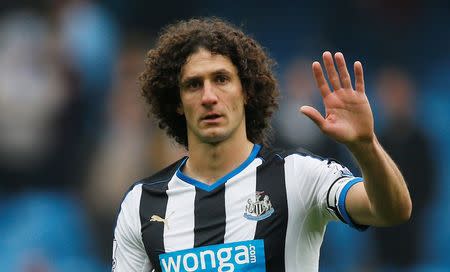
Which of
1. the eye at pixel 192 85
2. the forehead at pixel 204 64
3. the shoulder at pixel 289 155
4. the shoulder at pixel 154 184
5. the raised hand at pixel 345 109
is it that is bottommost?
the shoulder at pixel 154 184

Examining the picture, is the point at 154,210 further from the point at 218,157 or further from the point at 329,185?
the point at 329,185

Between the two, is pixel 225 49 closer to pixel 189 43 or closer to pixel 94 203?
pixel 189 43

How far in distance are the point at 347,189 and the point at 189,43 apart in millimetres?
1240

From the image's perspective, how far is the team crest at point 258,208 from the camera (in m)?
4.35

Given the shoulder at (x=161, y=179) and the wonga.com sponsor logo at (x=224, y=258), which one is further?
the shoulder at (x=161, y=179)

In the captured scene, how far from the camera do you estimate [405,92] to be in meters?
9.27

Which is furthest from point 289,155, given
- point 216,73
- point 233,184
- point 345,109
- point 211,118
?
point 345,109

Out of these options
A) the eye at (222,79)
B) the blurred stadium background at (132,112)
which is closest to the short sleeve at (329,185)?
the eye at (222,79)

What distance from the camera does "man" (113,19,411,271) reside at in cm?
400

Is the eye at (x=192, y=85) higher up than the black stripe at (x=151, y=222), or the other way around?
the eye at (x=192, y=85)

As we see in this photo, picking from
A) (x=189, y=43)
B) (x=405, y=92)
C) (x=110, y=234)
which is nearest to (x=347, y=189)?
(x=189, y=43)

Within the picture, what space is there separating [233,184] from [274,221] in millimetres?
309

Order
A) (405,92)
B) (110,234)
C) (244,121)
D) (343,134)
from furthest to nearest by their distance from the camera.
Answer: (405,92)
(110,234)
(244,121)
(343,134)

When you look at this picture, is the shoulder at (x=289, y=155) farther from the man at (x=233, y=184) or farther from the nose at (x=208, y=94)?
the nose at (x=208, y=94)
